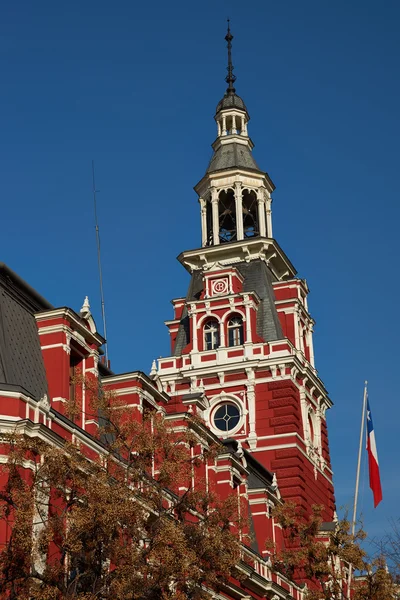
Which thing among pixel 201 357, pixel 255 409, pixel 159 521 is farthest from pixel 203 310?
pixel 159 521

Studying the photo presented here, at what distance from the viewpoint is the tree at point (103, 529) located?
24.0 metres

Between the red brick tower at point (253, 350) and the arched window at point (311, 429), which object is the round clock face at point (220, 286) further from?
the arched window at point (311, 429)

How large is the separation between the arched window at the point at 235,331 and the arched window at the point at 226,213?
9819 millimetres

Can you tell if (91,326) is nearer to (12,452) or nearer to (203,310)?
(12,452)

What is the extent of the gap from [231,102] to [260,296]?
18663mm

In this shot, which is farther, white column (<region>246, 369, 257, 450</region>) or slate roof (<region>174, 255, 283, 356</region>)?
slate roof (<region>174, 255, 283, 356</region>)

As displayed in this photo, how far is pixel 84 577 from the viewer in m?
25.6

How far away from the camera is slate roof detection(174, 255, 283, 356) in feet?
208

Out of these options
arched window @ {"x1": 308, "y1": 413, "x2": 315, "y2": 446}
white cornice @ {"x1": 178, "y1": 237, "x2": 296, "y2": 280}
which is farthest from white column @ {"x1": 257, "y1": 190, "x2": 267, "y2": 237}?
arched window @ {"x1": 308, "y1": 413, "x2": 315, "y2": 446}

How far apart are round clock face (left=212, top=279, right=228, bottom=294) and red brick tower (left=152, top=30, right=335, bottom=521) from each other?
6 centimetres

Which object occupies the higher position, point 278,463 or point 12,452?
point 278,463

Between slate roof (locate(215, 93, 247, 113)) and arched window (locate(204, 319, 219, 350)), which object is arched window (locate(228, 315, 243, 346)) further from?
slate roof (locate(215, 93, 247, 113))

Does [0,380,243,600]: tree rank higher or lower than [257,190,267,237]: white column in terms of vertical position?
lower

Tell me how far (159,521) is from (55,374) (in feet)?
24.7
